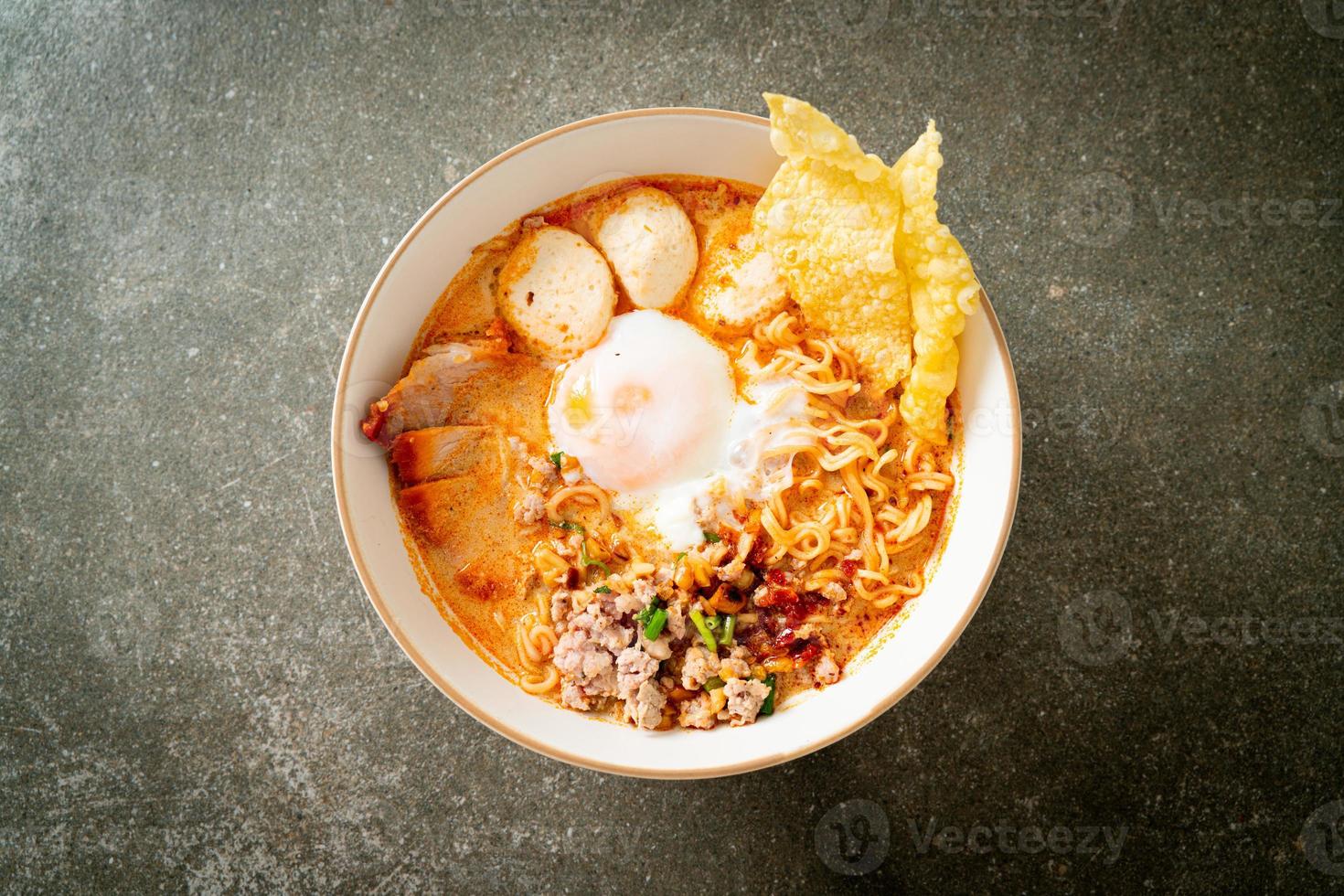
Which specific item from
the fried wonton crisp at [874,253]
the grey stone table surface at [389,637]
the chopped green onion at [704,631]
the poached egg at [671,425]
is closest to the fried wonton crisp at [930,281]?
the fried wonton crisp at [874,253]

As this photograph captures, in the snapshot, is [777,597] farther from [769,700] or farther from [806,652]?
[769,700]

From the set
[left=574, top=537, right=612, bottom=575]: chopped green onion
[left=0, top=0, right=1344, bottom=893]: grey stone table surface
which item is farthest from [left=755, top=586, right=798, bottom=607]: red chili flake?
[left=0, top=0, right=1344, bottom=893]: grey stone table surface

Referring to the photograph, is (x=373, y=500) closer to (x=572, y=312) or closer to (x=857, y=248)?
(x=572, y=312)

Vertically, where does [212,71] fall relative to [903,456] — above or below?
above

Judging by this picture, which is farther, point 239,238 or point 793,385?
point 239,238

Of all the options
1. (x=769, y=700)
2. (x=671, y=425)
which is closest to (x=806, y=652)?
(x=769, y=700)

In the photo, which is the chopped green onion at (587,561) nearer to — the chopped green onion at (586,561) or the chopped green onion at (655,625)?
the chopped green onion at (586,561)

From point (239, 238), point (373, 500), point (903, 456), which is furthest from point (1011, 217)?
point (239, 238)
